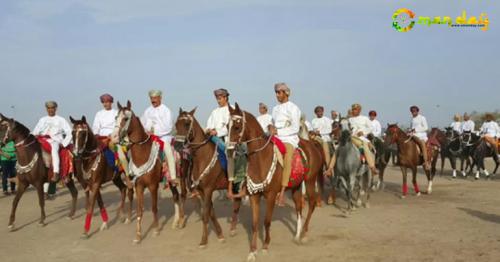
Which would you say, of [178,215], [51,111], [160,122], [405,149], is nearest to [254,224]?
[178,215]

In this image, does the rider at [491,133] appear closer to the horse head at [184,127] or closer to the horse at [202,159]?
the horse at [202,159]

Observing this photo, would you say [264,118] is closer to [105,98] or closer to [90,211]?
[105,98]

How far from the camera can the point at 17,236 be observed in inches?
365

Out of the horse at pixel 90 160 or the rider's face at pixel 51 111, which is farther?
the rider's face at pixel 51 111

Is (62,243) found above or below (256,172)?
below

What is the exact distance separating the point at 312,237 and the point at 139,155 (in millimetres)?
4020

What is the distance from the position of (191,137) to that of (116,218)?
4287 millimetres

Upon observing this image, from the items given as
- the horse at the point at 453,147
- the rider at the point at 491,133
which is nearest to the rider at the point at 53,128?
the horse at the point at 453,147

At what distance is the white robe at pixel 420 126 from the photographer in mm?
15383

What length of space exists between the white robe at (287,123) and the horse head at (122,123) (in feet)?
9.86

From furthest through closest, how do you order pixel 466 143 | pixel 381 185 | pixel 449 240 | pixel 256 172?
pixel 466 143 → pixel 381 185 → pixel 449 240 → pixel 256 172

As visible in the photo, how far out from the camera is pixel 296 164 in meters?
8.04

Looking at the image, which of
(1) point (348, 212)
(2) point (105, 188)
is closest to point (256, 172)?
(1) point (348, 212)

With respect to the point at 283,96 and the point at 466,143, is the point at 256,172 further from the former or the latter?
the point at 466,143
